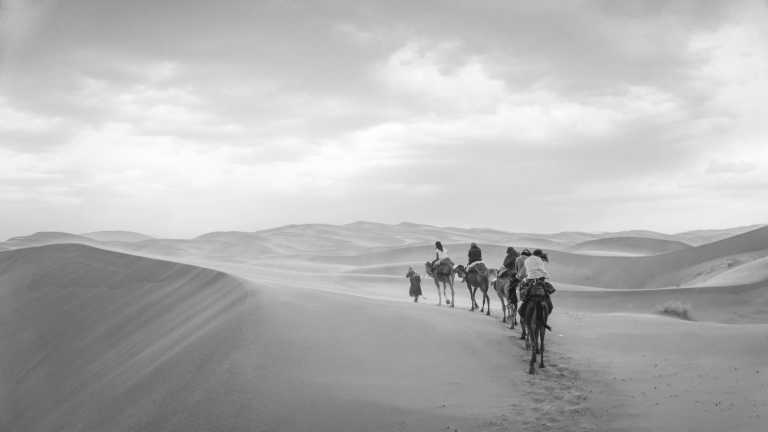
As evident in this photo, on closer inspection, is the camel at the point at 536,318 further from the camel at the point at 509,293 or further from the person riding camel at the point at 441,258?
the person riding camel at the point at 441,258

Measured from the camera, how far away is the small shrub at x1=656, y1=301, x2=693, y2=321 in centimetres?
1698

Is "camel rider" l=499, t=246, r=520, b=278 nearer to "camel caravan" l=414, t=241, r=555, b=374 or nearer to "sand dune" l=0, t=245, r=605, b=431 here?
"camel caravan" l=414, t=241, r=555, b=374

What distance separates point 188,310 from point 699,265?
95.6 feet

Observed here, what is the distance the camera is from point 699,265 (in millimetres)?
29969

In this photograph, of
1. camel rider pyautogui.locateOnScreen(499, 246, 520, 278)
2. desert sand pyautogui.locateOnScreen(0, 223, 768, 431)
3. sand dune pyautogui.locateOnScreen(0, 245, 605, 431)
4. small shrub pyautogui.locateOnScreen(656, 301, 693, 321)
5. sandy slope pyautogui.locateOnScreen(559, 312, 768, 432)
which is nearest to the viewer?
sandy slope pyautogui.locateOnScreen(559, 312, 768, 432)

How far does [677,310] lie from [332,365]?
14.3m

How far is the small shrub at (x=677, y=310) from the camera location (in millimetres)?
16984

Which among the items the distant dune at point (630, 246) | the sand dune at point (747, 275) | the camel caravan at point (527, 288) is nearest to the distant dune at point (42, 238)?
the distant dune at point (630, 246)

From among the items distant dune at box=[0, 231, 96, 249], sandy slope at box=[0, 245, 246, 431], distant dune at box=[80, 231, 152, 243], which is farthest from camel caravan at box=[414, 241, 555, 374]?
distant dune at box=[80, 231, 152, 243]

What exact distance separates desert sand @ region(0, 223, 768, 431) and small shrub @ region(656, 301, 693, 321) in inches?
13.9

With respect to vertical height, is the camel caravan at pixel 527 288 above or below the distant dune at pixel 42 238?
below

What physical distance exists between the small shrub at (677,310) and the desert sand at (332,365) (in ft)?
1.16

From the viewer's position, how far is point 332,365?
25.2ft

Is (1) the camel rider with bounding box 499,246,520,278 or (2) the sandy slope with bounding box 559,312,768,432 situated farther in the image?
(1) the camel rider with bounding box 499,246,520,278
